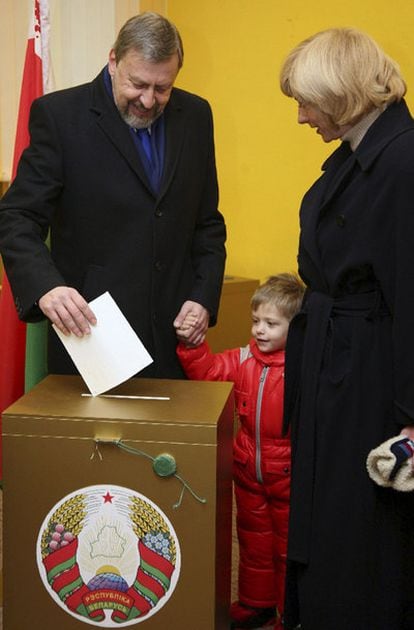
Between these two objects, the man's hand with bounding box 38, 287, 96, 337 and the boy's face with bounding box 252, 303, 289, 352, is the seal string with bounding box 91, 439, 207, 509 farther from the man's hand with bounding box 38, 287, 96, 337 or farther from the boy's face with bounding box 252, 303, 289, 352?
the boy's face with bounding box 252, 303, 289, 352

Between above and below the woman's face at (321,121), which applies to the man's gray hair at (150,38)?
above

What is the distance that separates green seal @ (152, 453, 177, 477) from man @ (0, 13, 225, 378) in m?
0.43

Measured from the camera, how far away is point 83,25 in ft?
10.9

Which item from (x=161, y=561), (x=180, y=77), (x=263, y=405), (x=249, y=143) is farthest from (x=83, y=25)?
(x=161, y=561)

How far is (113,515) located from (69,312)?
380mm

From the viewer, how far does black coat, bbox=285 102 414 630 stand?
1.64m

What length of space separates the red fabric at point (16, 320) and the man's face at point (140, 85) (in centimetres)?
80

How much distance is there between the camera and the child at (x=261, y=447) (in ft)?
7.26

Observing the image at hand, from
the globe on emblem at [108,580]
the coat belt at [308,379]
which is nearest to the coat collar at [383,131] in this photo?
the coat belt at [308,379]

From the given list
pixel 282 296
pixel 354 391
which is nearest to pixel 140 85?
pixel 282 296

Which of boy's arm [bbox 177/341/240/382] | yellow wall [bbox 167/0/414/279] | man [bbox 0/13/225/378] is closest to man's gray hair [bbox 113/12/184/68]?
man [bbox 0/13/225/378]

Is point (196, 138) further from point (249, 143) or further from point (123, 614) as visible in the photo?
point (249, 143)

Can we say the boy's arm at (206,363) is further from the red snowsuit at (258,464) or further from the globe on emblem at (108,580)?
the globe on emblem at (108,580)

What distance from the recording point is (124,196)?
1.97 metres
